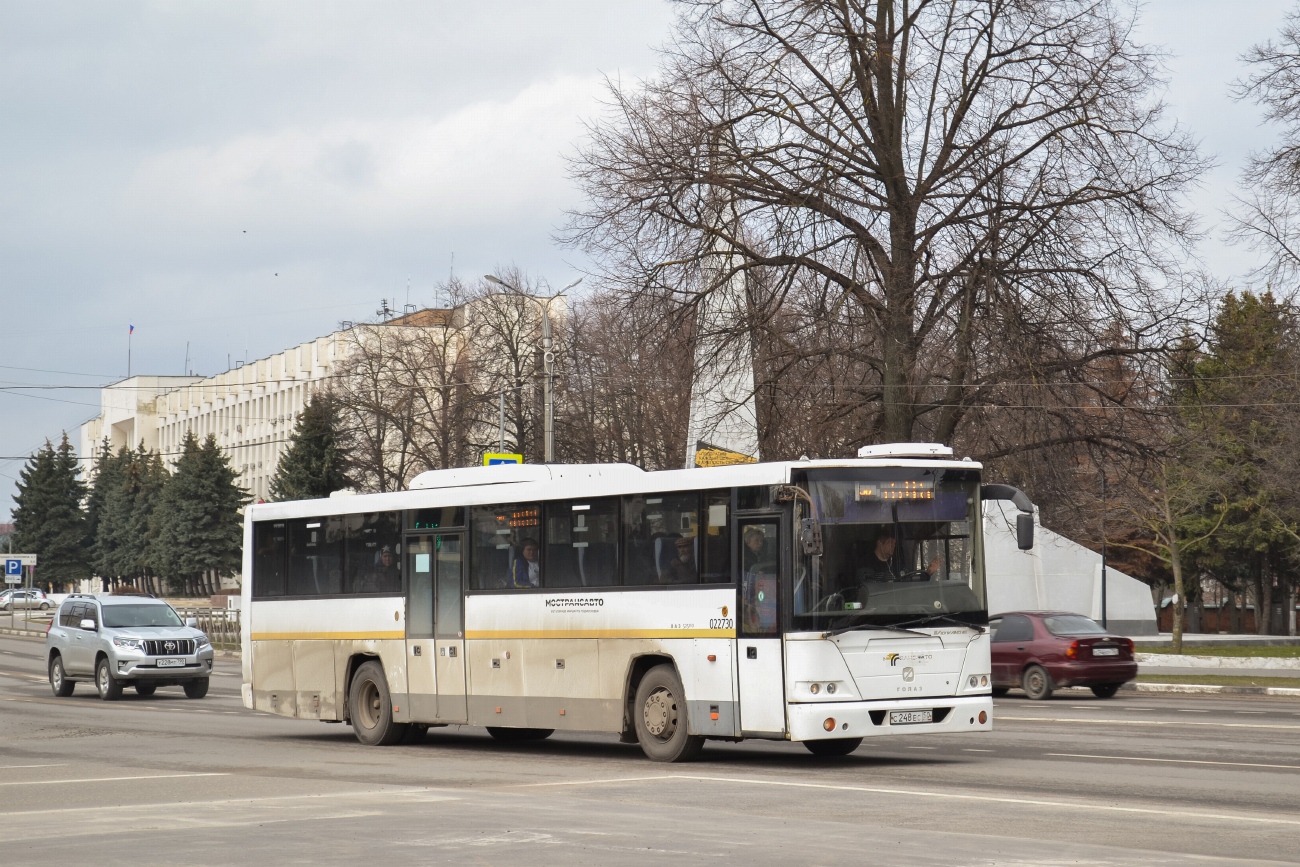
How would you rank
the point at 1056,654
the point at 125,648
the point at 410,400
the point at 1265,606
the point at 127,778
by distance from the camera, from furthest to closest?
the point at 1265,606
the point at 410,400
the point at 125,648
the point at 1056,654
the point at 127,778

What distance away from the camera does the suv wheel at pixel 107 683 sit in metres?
31.1

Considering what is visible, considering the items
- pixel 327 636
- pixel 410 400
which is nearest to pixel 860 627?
pixel 327 636

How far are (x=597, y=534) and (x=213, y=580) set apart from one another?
335 ft

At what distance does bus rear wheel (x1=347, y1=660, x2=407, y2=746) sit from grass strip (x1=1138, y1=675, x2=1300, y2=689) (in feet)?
58.5

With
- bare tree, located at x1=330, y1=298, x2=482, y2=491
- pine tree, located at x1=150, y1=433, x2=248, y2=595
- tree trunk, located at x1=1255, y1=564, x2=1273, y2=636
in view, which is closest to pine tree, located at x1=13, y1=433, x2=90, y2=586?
pine tree, located at x1=150, y1=433, x2=248, y2=595

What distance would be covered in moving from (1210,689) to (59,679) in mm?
22055

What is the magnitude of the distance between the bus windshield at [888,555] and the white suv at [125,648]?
1866cm

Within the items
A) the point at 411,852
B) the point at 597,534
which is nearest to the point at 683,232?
the point at 597,534

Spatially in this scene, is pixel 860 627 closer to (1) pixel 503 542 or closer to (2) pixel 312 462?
(1) pixel 503 542

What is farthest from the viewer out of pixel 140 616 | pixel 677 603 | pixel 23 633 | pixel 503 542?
pixel 23 633

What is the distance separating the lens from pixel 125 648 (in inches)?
1218

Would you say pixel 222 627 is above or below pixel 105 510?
below

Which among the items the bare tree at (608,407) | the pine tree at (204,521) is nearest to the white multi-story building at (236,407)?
the pine tree at (204,521)

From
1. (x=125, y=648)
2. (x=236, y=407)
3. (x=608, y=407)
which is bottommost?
(x=125, y=648)
